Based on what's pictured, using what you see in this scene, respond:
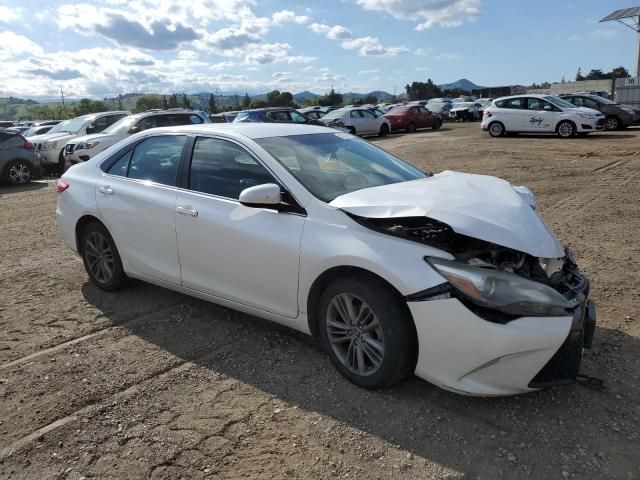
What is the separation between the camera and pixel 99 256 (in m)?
5.05

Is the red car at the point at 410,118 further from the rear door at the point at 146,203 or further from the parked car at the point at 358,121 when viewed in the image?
the rear door at the point at 146,203

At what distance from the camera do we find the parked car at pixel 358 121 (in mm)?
25562

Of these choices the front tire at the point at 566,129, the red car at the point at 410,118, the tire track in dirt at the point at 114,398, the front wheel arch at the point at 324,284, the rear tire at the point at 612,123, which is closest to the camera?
the tire track in dirt at the point at 114,398

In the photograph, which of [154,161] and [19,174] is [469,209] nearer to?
[154,161]

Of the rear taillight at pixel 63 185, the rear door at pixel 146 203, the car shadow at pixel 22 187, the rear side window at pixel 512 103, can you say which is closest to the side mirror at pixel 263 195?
the rear door at pixel 146 203

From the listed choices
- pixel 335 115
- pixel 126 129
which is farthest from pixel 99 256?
pixel 335 115

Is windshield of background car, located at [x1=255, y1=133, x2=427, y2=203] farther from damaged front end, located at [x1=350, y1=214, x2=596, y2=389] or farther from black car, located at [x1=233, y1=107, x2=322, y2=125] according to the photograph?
black car, located at [x1=233, y1=107, x2=322, y2=125]

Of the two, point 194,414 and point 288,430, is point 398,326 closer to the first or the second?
point 288,430

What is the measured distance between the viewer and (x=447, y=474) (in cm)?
259

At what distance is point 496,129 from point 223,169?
1940cm

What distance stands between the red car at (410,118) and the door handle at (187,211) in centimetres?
2568

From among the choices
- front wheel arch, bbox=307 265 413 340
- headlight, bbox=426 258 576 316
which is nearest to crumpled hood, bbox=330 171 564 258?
headlight, bbox=426 258 576 316

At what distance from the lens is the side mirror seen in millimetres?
3432

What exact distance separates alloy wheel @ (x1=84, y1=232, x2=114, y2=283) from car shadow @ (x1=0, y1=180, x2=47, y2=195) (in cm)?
942
